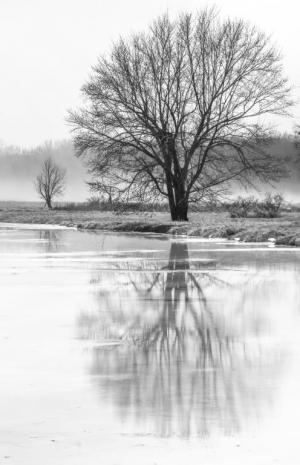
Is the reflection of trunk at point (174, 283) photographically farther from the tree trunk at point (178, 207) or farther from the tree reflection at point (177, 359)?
the tree trunk at point (178, 207)

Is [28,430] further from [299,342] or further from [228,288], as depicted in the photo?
[228,288]

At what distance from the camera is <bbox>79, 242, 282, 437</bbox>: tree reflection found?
6.02 meters

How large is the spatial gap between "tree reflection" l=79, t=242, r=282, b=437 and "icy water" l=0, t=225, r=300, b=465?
A: 11 mm

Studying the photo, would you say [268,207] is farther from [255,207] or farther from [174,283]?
[174,283]

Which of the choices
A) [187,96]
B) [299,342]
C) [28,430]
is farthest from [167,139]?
[28,430]

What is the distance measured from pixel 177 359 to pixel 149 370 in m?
0.56

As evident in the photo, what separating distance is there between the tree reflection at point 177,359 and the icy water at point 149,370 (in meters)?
0.01

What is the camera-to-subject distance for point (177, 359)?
796cm

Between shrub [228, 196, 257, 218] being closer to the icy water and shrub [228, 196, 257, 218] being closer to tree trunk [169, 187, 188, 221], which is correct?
tree trunk [169, 187, 188, 221]

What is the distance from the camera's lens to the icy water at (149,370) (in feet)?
17.4

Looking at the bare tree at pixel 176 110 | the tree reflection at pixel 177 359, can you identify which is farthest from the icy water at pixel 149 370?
the bare tree at pixel 176 110

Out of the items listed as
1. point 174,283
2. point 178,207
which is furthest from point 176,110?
point 174,283

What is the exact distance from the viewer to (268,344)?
8.75 m

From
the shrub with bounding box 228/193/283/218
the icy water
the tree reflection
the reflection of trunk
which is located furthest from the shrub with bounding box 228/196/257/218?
the tree reflection
